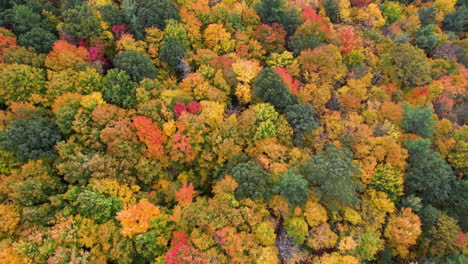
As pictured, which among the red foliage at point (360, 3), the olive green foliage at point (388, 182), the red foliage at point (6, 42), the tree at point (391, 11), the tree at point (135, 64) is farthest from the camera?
the tree at point (391, 11)

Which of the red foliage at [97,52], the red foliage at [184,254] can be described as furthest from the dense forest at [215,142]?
Answer: the red foliage at [97,52]

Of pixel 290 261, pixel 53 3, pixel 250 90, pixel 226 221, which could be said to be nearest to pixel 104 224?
pixel 226 221

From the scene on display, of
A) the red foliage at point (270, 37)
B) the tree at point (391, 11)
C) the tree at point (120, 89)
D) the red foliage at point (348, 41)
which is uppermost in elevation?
the tree at point (391, 11)

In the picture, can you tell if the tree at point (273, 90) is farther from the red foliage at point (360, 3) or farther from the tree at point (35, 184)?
the red foliage at point (360, 3)

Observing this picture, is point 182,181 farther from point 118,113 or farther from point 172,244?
point 118,113

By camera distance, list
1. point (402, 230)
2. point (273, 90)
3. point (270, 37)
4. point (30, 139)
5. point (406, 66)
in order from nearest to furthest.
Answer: point (30, 139) → point (402, 230) → point (273, 90) → point (270, 37) → point (406, 66)

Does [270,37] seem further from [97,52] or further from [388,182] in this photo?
[388,182]

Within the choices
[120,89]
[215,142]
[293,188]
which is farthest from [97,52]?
[293,188]

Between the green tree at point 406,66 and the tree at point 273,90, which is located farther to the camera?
the green tree at point 406,66
